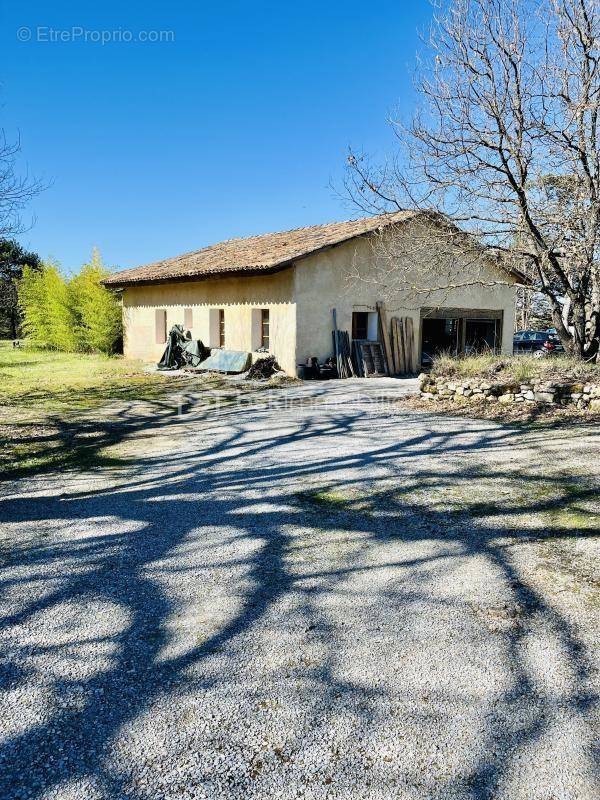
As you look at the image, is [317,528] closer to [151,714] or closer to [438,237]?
[151,714]

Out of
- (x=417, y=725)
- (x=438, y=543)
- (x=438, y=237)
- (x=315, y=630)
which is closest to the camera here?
(x=417, y=725)

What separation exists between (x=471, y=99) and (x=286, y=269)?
629 centimetres

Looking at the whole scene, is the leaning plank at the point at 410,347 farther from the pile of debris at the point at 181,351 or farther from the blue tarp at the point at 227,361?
the pile of debris at the point at 181,351

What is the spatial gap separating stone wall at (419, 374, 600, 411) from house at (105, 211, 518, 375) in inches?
119

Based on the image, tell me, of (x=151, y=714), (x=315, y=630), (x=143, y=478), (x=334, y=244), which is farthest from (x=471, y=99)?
(x=151, y=714)

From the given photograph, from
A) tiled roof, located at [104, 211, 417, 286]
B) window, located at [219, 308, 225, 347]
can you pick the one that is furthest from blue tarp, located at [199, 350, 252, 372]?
tiled roof, located at [104, 211, 417, 286]

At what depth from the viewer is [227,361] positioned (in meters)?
17.2

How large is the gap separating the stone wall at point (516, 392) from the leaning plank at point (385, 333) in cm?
525

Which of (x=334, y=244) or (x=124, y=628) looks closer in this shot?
(x=124, y=628)

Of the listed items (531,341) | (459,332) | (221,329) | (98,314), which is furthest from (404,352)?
(531,341)

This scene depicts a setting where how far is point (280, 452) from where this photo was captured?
745 centimetres

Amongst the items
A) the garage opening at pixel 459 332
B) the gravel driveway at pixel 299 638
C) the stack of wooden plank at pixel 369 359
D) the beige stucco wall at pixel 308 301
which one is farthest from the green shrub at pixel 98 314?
the gravel driveway at pixel 299 638

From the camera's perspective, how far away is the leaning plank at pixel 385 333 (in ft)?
54.8

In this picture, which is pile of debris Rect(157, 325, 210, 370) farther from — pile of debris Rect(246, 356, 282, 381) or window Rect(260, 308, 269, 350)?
pile of debris Rect(246, 356, 282, 381)
